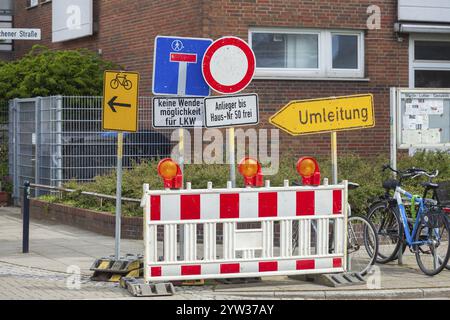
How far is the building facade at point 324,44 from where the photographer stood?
17.9 meters

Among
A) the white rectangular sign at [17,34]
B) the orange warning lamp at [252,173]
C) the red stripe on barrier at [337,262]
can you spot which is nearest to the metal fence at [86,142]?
the white rectangular sign at [17,34]

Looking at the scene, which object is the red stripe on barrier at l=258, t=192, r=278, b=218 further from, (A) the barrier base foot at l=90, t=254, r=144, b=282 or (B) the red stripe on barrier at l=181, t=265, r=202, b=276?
(A) the barrier base foot at l=90, t=254, r=144, b=282

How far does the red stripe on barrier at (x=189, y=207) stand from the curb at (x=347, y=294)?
0.86 m

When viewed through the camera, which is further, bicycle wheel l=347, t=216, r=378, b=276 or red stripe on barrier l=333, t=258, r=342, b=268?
bicycle wheel l=347, t=216, r=378, b=276

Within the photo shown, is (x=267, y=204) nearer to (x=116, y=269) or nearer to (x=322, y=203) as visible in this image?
(x=322, y=203)

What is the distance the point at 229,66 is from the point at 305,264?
93.5 inches

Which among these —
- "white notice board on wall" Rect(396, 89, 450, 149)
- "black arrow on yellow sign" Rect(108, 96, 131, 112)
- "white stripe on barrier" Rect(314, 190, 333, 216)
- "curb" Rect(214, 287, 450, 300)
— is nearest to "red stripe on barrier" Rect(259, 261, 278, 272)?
"curb" Rect(214, 287, 450, 300)

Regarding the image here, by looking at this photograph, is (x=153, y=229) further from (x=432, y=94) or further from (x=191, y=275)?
(x=432, y=94)

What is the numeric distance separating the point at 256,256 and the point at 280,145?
8.23 meters

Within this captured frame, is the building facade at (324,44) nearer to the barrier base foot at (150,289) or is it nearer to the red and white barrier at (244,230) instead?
the red and white barrier at (244,230)

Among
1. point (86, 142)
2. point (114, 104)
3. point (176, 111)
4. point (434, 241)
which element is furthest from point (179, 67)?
point (86, 142)

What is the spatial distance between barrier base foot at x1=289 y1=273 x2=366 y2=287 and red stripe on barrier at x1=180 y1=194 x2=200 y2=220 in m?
1.62

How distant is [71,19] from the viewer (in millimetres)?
23531

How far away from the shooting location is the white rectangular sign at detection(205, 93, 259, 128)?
1026 centimetres
